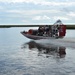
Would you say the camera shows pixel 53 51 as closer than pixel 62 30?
Yes

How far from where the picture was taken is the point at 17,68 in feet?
58.1

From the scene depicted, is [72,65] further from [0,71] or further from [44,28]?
[44,28]

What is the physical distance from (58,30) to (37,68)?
86.1 feet

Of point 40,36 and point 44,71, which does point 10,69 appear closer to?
point 44,71

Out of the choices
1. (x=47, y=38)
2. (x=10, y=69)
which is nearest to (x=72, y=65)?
(x=10, y=69)

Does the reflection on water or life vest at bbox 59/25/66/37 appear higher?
life vest at bbox 59/25/66/37

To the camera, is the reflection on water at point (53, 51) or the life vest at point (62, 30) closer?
the reflection on water at point (53, 51)

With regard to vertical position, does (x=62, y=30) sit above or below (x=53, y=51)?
above

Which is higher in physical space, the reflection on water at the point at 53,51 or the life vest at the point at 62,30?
the life vest at the point at 62,30

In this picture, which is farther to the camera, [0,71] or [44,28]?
[44,28]

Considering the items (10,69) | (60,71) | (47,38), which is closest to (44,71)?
(60,71)

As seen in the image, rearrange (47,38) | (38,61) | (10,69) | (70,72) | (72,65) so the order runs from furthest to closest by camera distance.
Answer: (47,38) < (38,61) < (72,65) < (10,69) < (70,72)

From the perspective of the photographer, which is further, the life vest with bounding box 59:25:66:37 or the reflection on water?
the life vest with bounding box 59:25:66:37

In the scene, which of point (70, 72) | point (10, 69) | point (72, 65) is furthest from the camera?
point (72, 65)
